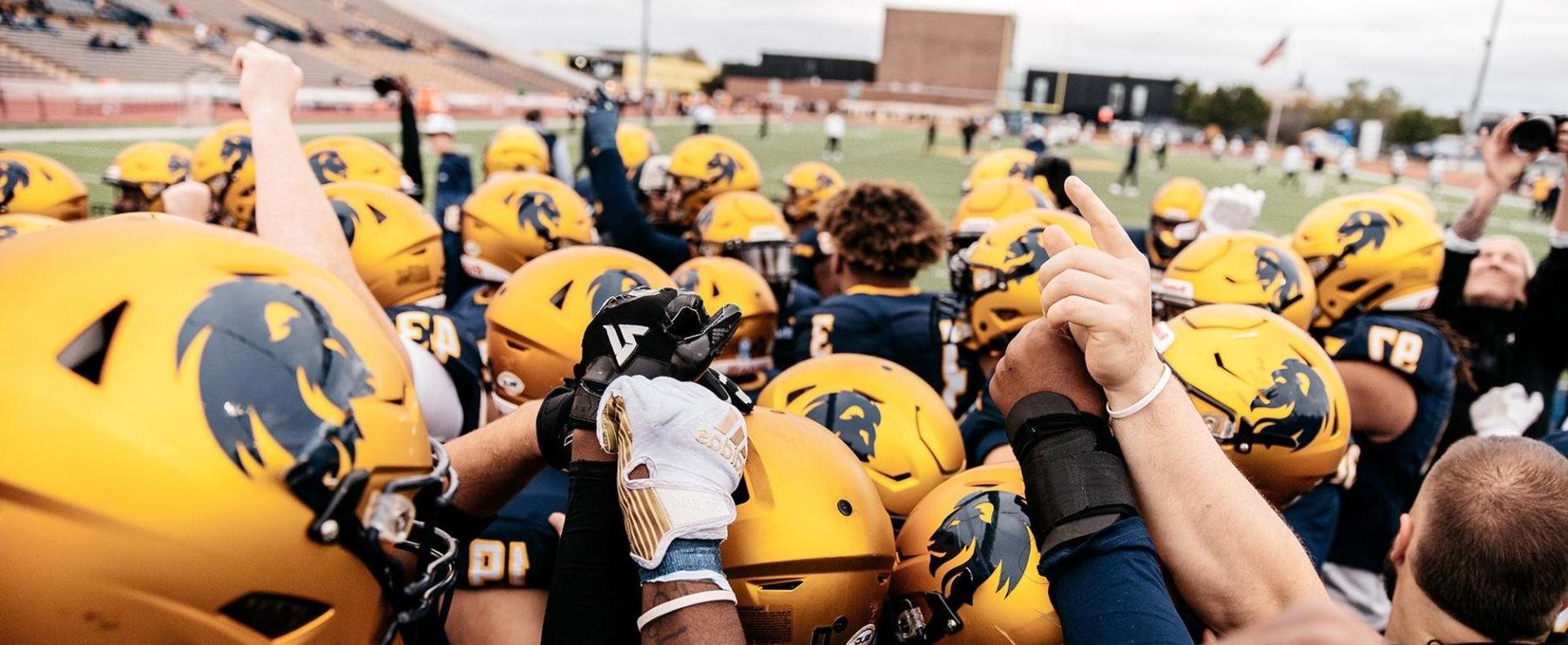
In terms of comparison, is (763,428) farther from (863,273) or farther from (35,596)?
(863,273)

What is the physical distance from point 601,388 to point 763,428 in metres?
0.46

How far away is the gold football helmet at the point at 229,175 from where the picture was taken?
557 cm

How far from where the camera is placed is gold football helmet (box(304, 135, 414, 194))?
5.84m

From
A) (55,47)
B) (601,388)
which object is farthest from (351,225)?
(55,47)

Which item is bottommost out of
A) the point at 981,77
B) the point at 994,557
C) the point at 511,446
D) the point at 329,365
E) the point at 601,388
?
the point at 994,557

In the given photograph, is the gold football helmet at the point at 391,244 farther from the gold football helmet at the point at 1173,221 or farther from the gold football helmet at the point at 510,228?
the gold football helmet at the point at 1173,221

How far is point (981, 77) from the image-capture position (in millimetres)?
91938

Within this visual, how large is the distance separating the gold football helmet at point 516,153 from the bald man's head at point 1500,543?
8231 millimetres

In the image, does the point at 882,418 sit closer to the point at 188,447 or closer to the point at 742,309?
the point at 742,309

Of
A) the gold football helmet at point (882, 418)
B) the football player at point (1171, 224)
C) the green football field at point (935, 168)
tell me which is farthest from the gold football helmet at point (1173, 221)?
the gold football helmet at point (882, 418)

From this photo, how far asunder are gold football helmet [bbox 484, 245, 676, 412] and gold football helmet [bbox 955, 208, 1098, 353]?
1468mm

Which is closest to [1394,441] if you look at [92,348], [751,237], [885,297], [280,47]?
[885,297]

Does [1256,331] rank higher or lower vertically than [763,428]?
higher

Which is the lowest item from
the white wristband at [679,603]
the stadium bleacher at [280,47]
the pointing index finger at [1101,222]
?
the white wristband at [679,603]
